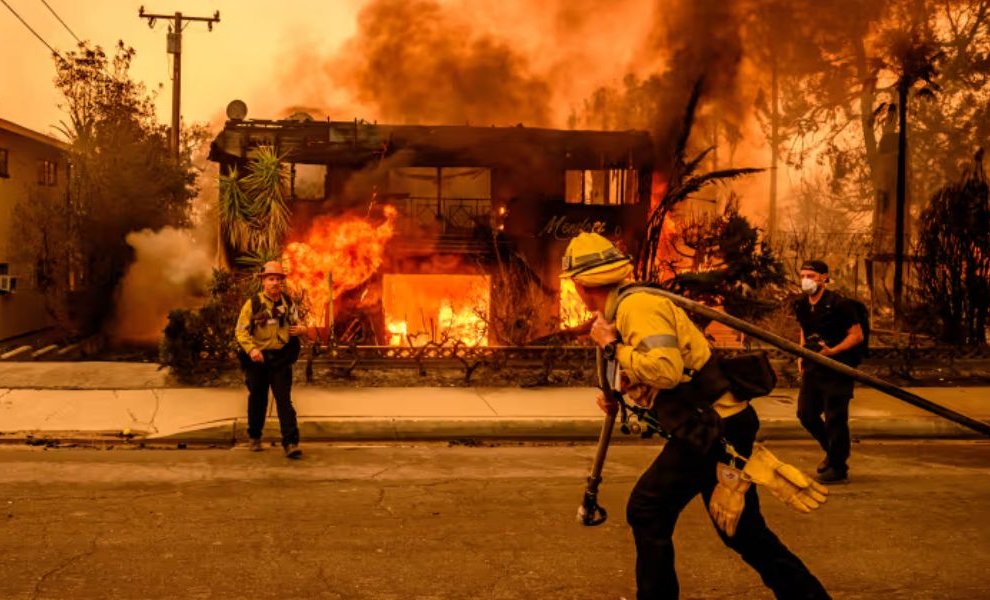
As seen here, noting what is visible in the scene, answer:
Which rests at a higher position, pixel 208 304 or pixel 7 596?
pixel 208 304

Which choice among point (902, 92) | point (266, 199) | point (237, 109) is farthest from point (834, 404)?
point (237, 109)

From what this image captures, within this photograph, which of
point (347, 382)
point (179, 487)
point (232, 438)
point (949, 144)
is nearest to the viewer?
point (179, 487)

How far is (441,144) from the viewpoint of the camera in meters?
20.4

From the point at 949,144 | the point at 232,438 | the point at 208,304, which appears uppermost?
the point at 949,144

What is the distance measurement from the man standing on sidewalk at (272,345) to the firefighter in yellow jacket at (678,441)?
14.7 feet

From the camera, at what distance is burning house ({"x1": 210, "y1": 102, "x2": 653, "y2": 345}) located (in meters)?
19.4

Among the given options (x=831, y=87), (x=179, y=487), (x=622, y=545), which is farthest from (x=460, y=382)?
(x=831, y=87)

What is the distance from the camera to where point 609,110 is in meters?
27.9

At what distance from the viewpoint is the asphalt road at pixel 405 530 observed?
471 cm

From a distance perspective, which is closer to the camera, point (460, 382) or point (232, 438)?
point (232, 438)

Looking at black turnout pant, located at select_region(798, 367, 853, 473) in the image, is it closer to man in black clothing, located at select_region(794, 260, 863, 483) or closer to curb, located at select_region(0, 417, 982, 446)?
man in black clothing, located at select_region(794, 260, 863, 483)

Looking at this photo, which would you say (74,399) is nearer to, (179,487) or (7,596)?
(179,487)

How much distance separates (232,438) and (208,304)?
3.07 metres

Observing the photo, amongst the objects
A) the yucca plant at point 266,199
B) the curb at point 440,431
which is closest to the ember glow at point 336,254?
the yucca plant at point 266,199
